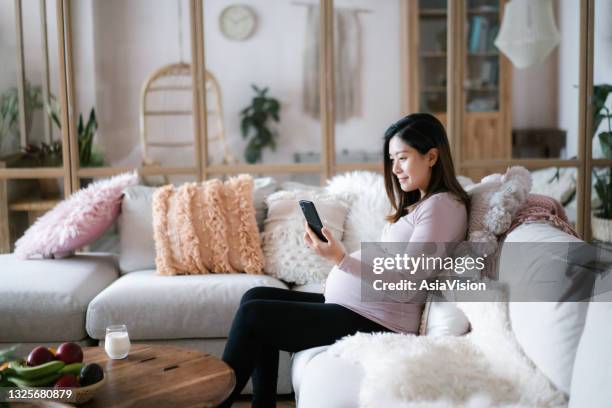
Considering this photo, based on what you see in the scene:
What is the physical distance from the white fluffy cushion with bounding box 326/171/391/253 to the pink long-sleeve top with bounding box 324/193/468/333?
900 mm

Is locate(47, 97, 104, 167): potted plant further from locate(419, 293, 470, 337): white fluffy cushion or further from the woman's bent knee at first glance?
locate(419, 293, 470, 337): white fluffy cushion

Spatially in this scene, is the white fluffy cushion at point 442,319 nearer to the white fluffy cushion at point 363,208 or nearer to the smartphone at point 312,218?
the smartphone at point 312,218

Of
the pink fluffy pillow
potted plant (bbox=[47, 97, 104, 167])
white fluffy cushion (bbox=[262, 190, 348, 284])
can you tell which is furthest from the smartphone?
potted plant (bbox=[47, 97, 104, 167])

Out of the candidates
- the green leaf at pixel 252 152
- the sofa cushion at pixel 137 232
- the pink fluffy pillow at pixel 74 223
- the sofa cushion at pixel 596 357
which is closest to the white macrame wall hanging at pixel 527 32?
the green leaf at pixel 252 152

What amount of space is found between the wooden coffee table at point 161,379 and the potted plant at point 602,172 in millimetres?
2472

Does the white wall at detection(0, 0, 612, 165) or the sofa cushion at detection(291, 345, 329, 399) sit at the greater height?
the white wall at detection(0, 0, 612, 165)

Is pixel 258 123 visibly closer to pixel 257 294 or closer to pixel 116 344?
pixel 257 294

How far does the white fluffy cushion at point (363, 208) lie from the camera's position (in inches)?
130

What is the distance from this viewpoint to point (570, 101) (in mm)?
3848

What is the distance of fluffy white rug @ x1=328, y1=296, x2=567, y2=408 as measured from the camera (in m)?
1.77

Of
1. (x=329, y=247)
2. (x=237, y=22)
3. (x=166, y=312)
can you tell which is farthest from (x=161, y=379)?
(x=237, y=22)

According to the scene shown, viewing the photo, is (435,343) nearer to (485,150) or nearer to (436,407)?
(436,407)

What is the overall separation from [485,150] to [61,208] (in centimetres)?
215

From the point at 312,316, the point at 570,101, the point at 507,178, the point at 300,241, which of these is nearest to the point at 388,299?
the point at 312,316
